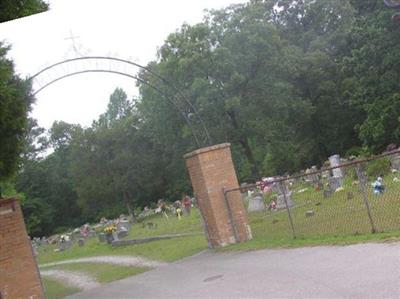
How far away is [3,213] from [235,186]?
222 inches

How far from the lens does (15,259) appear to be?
35.7ft

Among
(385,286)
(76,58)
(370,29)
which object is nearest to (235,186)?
(76,58)

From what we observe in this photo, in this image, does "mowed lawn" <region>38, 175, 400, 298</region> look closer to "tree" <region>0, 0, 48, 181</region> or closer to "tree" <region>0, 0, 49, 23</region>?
"tree" <region>0, 0, 48, 181</region>

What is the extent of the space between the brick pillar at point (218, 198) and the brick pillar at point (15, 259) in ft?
14.5

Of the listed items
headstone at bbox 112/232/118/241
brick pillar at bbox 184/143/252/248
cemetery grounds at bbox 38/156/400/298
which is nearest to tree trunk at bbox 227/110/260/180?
headstone at bbox 112/232/118/241

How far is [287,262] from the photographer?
9.11 m

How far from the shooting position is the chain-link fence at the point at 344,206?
422 inches

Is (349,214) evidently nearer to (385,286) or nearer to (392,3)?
(392,3)

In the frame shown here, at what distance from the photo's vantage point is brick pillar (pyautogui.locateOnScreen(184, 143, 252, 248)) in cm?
1387

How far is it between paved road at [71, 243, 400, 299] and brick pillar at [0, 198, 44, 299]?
131 centimetres

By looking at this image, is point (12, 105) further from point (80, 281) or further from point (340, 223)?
point (340, 223)

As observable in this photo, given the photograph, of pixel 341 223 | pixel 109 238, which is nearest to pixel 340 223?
pixel 341 223

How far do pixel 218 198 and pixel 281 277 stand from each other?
6010 mm

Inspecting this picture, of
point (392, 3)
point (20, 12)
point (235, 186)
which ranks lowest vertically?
point (235, 186)
